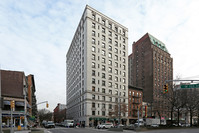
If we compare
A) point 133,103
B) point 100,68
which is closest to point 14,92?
point 100,68

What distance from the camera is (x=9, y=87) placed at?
46625mm

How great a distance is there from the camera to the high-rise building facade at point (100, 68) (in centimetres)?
6606

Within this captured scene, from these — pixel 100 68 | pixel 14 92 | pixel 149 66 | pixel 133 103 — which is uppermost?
pixel 149 66

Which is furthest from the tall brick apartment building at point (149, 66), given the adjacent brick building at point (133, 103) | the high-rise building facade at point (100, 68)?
the high-rise building facade at point (100, 68)

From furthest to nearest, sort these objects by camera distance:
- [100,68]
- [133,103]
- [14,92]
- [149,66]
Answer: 1. [149,66]
2. [133,103]
3. [100,68]
4. [14,92]

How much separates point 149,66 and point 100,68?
139ft

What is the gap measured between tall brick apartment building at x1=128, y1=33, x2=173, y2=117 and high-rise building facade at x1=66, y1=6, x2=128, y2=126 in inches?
1113

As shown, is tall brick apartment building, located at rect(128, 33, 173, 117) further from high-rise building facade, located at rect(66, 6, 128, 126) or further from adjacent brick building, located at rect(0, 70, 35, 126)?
adjacent brick building, located at rect(0, 70, 35, 126)

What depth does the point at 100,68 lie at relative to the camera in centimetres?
7025

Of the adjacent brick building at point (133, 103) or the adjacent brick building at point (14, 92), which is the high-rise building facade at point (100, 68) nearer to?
the adjacent brick building at point (133, 103)

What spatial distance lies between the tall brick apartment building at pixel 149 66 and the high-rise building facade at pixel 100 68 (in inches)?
1113

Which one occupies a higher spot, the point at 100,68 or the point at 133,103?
the point at 100,68

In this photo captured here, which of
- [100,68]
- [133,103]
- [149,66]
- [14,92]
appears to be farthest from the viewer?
[149,66]

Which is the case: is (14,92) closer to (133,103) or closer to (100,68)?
(100,68)
